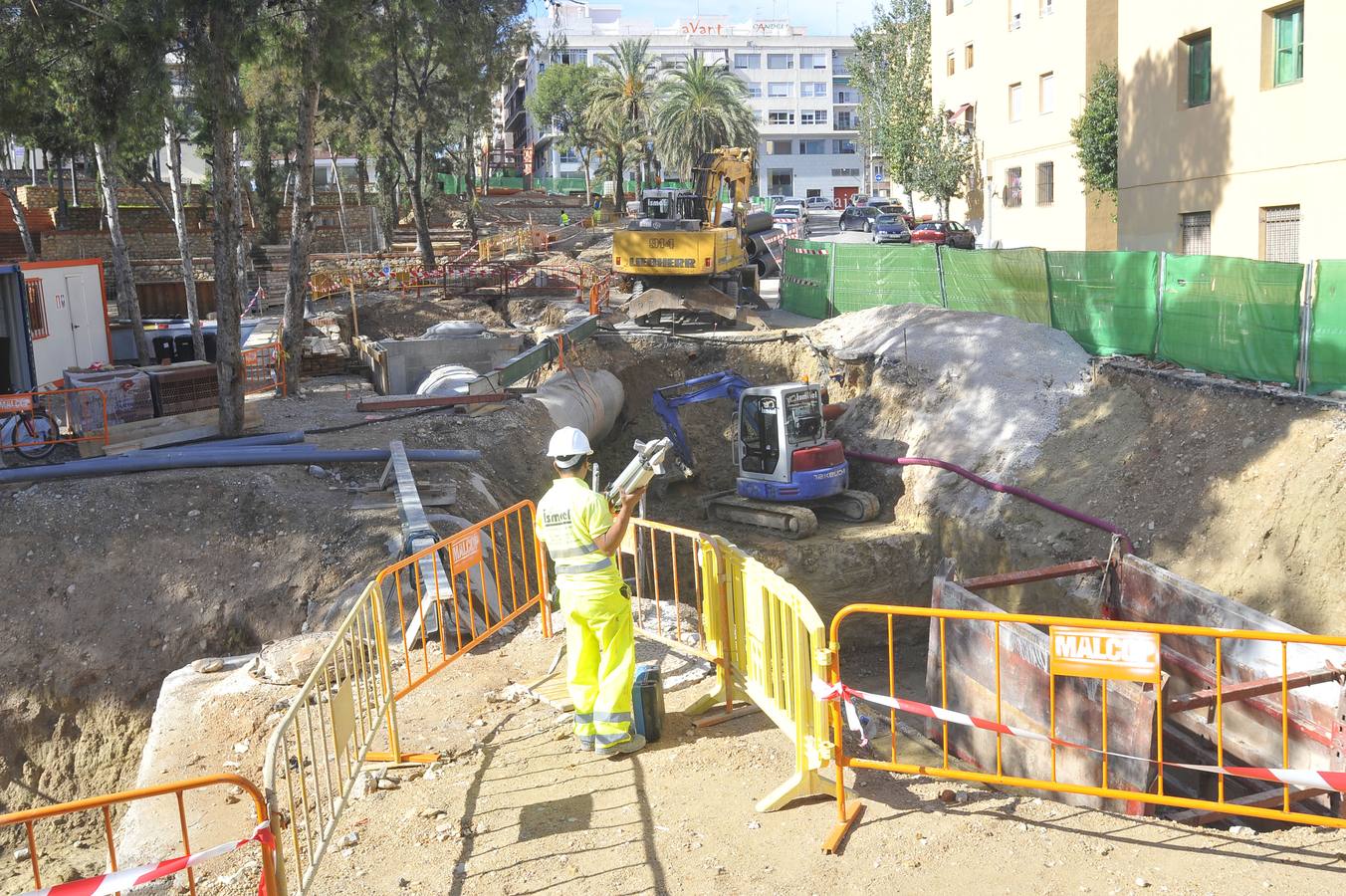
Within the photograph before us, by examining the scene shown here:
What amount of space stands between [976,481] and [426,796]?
41.1 feet

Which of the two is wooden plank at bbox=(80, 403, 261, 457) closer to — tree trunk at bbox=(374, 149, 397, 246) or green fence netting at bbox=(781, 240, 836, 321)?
green fence netting at bbox=(781, 240, 836, 321)

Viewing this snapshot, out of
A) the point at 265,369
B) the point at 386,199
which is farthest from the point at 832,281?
the point at 386,199

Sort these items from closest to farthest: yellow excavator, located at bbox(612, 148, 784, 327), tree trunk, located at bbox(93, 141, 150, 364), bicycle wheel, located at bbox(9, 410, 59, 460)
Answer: bicycle wheel, located at bbox(9, 410, 59, 460)
tree trunk, located at bbox(93, 141, 150, 364)
yellow excavator, located at bbox(612, 148, 784, 327)

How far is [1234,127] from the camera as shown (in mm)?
20078

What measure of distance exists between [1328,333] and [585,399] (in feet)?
38.2

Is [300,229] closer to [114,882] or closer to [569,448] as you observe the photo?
[569,448]

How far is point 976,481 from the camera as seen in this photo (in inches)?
680

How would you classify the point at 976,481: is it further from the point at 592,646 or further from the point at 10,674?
the point at 10,674

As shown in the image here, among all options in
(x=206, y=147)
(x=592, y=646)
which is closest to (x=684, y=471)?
(x=592, y=646)

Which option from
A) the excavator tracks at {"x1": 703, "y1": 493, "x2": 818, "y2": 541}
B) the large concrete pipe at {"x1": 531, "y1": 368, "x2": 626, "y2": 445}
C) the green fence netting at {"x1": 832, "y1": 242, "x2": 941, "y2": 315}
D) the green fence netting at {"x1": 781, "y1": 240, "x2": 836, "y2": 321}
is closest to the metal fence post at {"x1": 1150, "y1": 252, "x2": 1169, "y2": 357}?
the excavator tracks at {"x1": 703, "y1": 493, "x2": 818, "y2": 541}

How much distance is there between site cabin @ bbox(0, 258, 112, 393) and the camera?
17.9m

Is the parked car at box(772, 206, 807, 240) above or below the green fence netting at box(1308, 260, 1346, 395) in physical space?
above

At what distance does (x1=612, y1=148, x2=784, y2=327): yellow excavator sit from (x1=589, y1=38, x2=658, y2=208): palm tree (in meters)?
36.1

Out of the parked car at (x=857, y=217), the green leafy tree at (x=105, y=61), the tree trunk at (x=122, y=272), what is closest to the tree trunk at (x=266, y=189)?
the tree trunk at (x=122, y=272)
